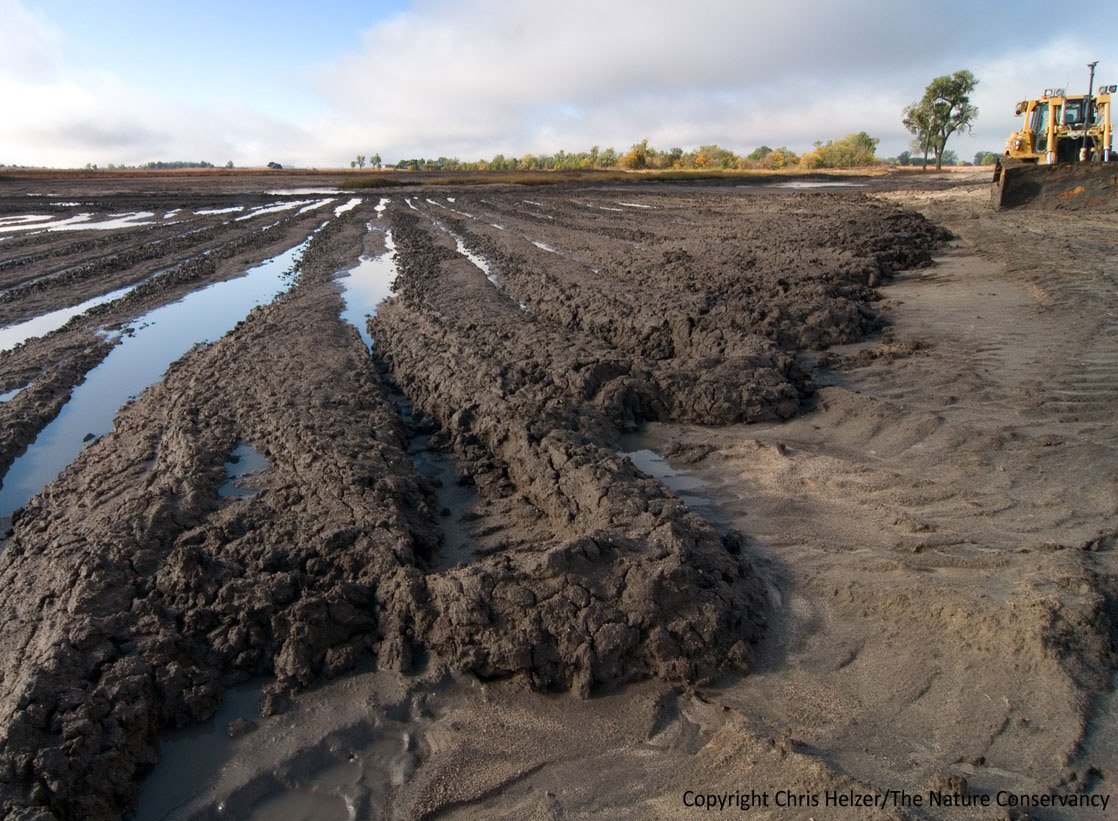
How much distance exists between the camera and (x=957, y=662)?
11.2 feet

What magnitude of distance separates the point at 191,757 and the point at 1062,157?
26.0 metres

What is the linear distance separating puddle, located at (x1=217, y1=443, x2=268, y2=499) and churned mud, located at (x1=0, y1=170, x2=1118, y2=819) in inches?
1.5

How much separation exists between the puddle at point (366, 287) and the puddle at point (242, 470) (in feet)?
12.3

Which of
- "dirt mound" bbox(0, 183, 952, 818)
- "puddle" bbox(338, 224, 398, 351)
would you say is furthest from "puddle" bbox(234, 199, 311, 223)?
"dirt mound" bbox(0, 183, 952, 818)

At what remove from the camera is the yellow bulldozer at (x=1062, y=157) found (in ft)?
56.9

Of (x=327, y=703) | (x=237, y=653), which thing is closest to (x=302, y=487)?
(x=237, y=653)

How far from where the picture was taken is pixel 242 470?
582 centimetres

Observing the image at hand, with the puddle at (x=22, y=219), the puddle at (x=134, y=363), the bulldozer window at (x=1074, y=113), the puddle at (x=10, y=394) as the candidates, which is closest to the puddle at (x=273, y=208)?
the puddle at (x=22, y=219)

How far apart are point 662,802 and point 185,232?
25.6 meters

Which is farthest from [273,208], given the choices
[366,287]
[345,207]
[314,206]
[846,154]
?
[846,154]

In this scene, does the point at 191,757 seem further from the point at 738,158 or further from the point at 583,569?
the point at 738,158

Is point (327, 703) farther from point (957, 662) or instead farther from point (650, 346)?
point (650, 346)
